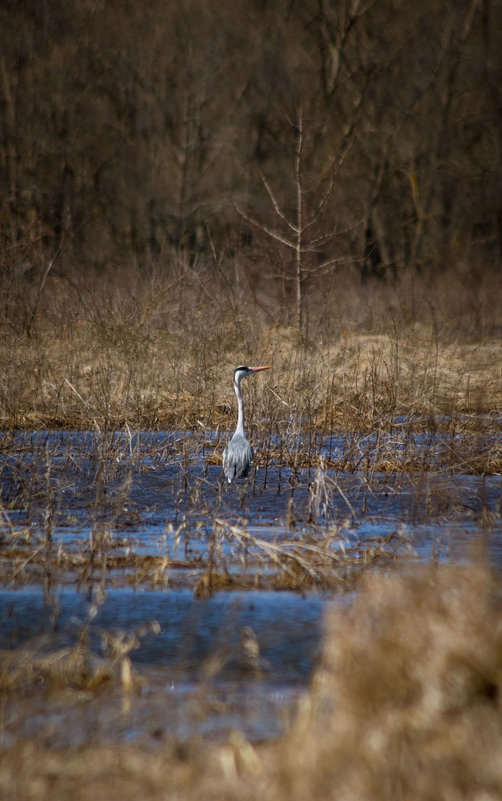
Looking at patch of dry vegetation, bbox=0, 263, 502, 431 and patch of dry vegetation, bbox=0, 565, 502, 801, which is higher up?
patch of dry vegetation, bbox=0, 565, 502, 801

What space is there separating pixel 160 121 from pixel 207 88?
132 cm

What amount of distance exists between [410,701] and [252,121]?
76.8 feet

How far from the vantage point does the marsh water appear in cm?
324

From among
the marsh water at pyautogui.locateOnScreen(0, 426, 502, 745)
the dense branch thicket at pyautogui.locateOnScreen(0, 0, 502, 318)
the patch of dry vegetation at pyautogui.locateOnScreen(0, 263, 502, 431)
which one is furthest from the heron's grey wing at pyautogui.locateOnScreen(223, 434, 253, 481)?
the dense branch thicket at pyautogui.locateOnScreen(0, 0, 502, 318)

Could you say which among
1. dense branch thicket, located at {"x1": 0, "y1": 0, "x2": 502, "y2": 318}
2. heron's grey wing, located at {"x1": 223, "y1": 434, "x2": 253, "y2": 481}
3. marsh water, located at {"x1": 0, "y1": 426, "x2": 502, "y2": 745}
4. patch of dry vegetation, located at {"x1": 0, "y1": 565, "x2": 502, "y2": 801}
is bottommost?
dense branch thicket, located at {"x1": 0, "y1": 0, "x2": 502, "y2": 318}

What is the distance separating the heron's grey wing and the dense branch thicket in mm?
16182

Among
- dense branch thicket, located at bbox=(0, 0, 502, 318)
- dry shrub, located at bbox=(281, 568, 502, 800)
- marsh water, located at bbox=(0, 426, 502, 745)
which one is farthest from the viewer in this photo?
dense branch thicket, located at bbox=(0, 0, 502, 318)

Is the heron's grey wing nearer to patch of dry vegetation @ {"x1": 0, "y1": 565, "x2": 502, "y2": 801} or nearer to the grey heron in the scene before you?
the grey heron

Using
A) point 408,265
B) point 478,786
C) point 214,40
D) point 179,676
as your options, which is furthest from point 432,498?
point 214,40

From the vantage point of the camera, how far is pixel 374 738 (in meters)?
2.46

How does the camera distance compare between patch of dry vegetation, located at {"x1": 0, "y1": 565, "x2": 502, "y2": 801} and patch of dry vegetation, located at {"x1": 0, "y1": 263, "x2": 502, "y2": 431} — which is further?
patch of dry vegetation, located at {"x1": 0, "y1": 263, "x2": 502, "y2": 431}

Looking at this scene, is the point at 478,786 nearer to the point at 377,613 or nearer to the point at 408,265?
the point at 377,613

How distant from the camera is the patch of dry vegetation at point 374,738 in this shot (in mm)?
2344

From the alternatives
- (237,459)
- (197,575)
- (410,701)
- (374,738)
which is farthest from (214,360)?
(374,738)
